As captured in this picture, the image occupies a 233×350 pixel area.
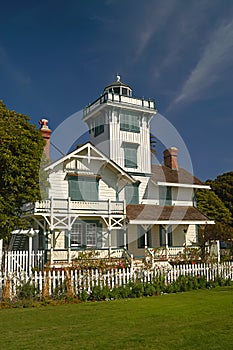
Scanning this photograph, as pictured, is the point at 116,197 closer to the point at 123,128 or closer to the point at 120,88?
the point at 123,128

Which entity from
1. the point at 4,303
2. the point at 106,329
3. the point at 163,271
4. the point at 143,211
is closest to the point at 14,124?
the point at 4,303

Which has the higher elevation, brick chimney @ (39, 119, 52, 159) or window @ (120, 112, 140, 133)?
window @ (120, 112, 140, 133)

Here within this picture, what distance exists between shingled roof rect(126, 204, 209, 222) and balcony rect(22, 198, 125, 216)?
3.34ft

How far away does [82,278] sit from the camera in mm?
13117

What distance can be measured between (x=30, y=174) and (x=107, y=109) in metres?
16.2

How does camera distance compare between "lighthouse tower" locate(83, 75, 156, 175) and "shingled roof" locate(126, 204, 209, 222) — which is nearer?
"shingled roof" locate(126, 204, 209, 222)

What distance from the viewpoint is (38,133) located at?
15984 millimetres

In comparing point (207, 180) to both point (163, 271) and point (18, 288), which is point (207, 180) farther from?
point (18, 288)

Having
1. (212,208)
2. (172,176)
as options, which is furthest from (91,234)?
(212,208)

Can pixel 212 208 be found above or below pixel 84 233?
above

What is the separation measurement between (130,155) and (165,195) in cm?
404

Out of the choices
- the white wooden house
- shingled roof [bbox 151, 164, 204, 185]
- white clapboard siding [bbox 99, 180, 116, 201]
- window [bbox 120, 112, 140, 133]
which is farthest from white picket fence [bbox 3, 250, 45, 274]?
window [bbox 120, 112, 140, 133]

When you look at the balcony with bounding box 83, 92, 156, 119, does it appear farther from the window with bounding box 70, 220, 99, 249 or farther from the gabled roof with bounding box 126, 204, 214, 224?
the window with bounding box 70, 220, 99, 249

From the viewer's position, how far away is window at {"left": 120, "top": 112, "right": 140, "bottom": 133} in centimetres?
3061
